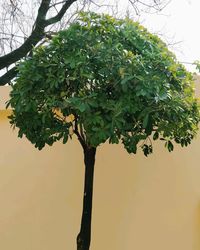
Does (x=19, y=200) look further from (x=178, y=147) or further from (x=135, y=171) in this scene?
(x=178, y=147)

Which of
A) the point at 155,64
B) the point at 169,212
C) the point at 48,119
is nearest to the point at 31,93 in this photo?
the point at 48,119

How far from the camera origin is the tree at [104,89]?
267cm

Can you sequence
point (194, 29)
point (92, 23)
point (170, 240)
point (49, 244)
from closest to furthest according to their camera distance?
point (92, 23)
point (170, 240)
point (49, 244)
point (194, 29)

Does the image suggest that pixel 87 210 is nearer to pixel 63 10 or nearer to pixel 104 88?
pixel 104 88

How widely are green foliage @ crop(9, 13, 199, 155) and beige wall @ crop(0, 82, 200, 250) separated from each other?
35.5 inches

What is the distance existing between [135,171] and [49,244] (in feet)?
3.57

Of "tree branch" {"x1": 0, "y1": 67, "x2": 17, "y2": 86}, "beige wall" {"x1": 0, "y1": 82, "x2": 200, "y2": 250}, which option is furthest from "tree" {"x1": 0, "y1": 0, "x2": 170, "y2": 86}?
"beige wall" {"x1": 0, "y1": 82, "x2": 200, "y2": 250}

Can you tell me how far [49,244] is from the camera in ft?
13.3

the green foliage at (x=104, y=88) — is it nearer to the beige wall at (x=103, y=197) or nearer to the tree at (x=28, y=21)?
the beige wall at (x=103, y=197)

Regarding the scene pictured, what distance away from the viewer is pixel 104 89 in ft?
9.19

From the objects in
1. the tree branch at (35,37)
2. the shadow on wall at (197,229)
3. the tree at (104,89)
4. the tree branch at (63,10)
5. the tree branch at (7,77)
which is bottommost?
the shadow on wall at (197,229)

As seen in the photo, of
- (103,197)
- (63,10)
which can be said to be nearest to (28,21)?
(63,10)

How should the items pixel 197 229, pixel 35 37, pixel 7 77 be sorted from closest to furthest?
pixel 197 229 → pixel 35 37 → pixel 7 77

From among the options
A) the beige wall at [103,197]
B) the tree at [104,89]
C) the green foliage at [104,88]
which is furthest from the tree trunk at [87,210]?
the beige wall at [103,197]
